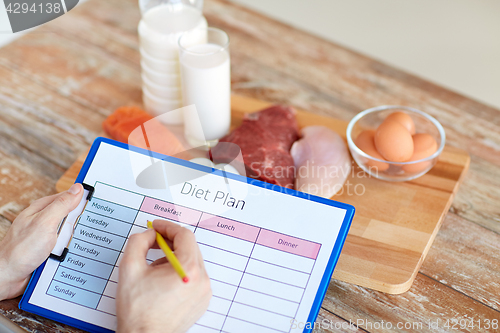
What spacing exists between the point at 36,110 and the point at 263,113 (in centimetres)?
70

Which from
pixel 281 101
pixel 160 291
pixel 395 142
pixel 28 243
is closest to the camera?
pixel 160 291

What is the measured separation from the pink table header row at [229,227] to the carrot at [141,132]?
0.25 metres

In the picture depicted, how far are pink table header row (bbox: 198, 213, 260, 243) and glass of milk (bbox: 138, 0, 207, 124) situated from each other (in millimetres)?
456

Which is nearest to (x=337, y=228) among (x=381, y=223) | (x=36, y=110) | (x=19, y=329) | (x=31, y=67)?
(x=381, y=223)

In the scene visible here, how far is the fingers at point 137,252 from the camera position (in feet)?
2.35

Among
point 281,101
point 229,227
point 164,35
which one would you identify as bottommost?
point 281,101

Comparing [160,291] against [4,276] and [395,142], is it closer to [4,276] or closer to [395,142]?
[4,276]

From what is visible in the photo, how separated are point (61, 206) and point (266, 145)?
488 mm

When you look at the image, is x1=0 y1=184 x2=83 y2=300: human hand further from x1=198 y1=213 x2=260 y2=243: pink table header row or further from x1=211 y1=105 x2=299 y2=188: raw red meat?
x1=211 y1=105 x2=299 y2=188: raw red meat

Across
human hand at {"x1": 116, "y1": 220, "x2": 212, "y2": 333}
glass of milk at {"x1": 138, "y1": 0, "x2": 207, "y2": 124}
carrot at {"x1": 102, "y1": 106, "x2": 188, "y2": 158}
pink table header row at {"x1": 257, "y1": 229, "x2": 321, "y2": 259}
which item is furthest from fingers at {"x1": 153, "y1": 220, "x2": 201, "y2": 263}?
glass of milk at {"x1": 138, "y1": 0, "x2": 207, "y2": 124}

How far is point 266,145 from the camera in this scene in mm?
1061

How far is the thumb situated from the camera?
81cm

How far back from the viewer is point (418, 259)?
2.98ft

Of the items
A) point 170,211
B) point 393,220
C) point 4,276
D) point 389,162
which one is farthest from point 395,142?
point 4,276
